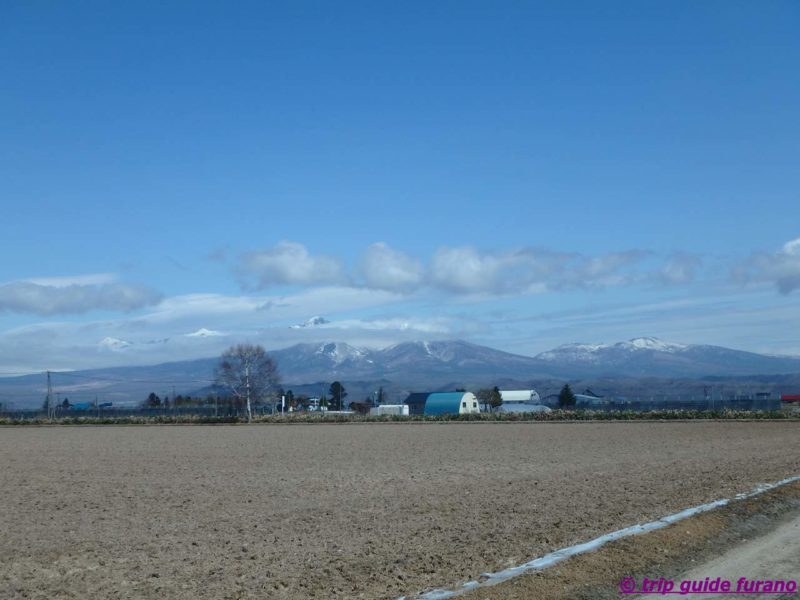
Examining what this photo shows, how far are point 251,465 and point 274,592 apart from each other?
20705 millimetres

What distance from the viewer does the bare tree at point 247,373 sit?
4904 inches

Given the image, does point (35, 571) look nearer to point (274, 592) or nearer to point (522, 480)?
point (274, 592)

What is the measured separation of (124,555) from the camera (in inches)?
Result: 530

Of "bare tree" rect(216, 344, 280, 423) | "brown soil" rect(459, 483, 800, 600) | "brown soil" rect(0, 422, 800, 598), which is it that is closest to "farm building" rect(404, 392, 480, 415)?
"bare tree" rect(216, 344, 280, 423)

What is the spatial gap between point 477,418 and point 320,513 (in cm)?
6741

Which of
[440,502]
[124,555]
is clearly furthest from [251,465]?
[124,555]

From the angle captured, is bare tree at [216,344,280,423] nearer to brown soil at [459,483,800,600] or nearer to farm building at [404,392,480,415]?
farm building at [404,392,480,415]

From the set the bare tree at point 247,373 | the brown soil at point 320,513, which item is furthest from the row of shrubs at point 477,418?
the brown soil at point 320,513

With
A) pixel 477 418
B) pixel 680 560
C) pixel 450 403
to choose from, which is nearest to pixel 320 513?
pixel 680 560

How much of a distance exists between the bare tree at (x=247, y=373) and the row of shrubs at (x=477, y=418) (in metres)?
30.0

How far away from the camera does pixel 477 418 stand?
275 ft

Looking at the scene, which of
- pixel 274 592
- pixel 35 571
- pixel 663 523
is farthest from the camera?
pixel 663 523

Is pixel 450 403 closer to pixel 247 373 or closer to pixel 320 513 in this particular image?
pixel 247 373

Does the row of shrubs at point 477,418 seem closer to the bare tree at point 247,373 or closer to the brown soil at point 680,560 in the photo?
the bare tree at point 247,373
